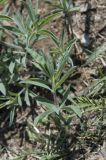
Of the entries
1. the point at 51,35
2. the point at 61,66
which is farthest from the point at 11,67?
the point at 61,66

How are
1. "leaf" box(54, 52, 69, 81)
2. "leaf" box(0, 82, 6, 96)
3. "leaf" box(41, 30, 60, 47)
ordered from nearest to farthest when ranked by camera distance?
1. "leaf" box(54, 52, 69, 81)
2. "leaf" box(41, 30, 60, 47)
3. "leaf" box(0, 82, 6, 96)

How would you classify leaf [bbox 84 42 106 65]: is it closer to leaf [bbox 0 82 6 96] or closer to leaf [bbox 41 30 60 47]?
leaf [bbox 41 30 60 47]

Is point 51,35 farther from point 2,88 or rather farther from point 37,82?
point 2,88

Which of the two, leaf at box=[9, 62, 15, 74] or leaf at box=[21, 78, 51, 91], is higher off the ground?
leaf at box=[9, 62, 15, 74]

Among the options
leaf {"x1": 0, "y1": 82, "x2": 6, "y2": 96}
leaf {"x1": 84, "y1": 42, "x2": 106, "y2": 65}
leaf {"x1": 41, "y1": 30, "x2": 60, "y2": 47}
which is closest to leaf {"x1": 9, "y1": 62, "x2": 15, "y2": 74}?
leaf {"x1": 0, "y1": 82, "x2": 6, "y2": 96}

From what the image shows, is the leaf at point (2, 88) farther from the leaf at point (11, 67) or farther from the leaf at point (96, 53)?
the leaf at point (96, 53)

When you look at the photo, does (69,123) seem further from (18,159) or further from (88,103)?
(18,159)

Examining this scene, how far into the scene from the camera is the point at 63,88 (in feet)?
8.34

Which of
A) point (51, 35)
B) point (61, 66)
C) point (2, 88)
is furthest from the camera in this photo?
point (2, 88)

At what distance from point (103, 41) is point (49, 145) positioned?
74cm

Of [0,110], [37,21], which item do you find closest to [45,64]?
[37,21]

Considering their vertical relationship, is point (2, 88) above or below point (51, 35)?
below

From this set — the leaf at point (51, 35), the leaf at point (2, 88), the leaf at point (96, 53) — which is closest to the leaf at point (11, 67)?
the leaf at point (2, 88)

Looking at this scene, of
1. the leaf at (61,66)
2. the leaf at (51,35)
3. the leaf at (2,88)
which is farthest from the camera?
the leaf at (2,88)
